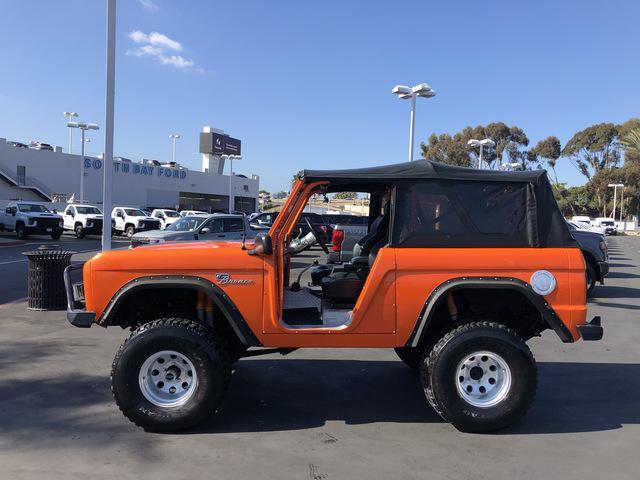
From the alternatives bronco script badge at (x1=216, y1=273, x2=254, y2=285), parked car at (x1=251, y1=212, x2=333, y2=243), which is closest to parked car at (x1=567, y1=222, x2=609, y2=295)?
parked car at (x1=251, y1=212, x2=333, y2=243)

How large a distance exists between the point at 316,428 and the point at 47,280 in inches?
254

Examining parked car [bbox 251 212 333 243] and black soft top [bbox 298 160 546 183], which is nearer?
black soft top [bbox 298 160 546 183]

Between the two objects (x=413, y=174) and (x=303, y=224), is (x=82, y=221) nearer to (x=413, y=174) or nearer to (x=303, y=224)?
(x=303, y=224)

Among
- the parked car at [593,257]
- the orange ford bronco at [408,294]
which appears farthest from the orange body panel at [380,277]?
the parked car at [593,257]

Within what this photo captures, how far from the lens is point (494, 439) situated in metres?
4.19

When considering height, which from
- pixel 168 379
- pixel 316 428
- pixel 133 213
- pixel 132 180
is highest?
pixel 132 180

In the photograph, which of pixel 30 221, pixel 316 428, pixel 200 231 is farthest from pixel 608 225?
pixel 316 428

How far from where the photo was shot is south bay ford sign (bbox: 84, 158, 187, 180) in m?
52.6

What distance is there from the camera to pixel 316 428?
435 centimetres

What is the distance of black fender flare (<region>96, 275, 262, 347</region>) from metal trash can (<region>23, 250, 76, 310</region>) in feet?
17.0

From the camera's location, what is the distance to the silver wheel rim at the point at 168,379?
4.21 metres

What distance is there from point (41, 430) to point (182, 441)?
3.82ft

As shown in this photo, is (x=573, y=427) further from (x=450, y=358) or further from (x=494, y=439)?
(x=450, y=358)

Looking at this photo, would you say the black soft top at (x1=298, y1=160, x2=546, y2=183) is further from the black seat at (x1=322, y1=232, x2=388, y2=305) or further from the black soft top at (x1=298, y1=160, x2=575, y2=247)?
the black seat at (x1=322, y1=232, x2=388, y2=305)
